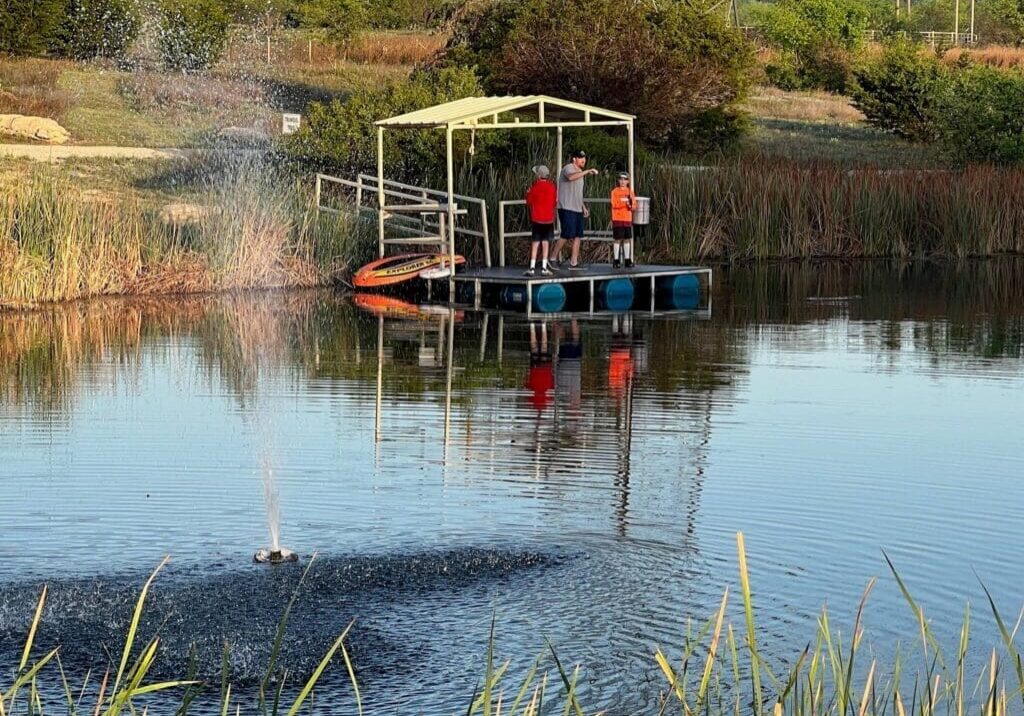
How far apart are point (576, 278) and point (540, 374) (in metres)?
7.69

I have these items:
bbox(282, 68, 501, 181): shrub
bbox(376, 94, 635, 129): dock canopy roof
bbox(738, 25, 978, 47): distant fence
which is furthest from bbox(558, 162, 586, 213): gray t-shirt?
bbox(738, 25, 978, 47): distant fence

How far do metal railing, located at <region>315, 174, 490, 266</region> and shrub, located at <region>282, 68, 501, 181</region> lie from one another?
0.96 m

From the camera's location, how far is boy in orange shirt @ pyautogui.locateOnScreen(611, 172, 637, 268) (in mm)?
25688

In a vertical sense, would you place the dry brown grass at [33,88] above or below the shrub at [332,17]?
below

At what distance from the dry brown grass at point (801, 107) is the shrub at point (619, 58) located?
32.6 feet

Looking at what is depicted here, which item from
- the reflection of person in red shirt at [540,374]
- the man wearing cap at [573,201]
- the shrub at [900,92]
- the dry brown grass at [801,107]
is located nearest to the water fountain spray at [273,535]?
the reflection of person in red shirt at [540,374]

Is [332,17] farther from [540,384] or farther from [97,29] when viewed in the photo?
[540,384]

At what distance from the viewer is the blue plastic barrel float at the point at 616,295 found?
25.0m

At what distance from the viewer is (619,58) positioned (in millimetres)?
39969

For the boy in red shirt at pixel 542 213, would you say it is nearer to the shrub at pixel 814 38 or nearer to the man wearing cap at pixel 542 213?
the man wearing cap at pixel 542 213

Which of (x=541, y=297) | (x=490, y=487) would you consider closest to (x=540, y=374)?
(x=490, y=487)

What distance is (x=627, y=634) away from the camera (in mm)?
8195

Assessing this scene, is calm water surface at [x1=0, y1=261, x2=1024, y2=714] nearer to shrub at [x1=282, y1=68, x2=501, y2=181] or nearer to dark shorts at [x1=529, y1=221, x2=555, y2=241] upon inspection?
dark shorts at [x1=529, y1=221, x2=555, y2=241]

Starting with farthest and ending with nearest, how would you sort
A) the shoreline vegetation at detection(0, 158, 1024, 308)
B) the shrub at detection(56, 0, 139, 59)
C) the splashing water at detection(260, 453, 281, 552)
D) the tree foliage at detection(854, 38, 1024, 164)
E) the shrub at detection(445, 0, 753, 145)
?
the shrub at detection(56, 0, 139, 59), the tree foliage at detection(854, 38, 1024, 164), the shrub at detection(445, 0, 753, 145), the shoreline vegetation at detection(0, 158, 1024, 308), the splashing water at detection(260, 453, 281, 552)
